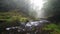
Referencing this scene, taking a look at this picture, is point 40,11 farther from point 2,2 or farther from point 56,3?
point 2,2

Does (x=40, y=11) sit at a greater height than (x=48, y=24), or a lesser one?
greater

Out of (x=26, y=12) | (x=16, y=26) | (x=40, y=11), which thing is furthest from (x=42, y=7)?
(x=16, y=26)

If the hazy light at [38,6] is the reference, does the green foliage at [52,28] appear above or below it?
below

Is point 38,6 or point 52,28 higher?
point 38,6

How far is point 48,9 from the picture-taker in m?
2.63

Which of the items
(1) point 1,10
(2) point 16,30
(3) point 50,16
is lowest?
(2) point 16,30

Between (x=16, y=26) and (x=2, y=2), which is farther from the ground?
(x=2, y=2)

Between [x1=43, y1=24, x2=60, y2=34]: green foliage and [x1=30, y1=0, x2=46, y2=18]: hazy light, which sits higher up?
[x1=30, y1=0, x2=46, y2=18]: hazy light

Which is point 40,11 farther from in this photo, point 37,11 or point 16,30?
point 16,30

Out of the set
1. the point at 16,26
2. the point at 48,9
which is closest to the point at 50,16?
the point at 48,9

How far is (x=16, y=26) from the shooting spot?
2.57 m

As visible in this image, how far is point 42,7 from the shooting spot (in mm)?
2635

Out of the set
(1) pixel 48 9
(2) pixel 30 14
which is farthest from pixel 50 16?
(2) pixel 30 14

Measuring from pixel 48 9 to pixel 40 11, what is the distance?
0.43ft
